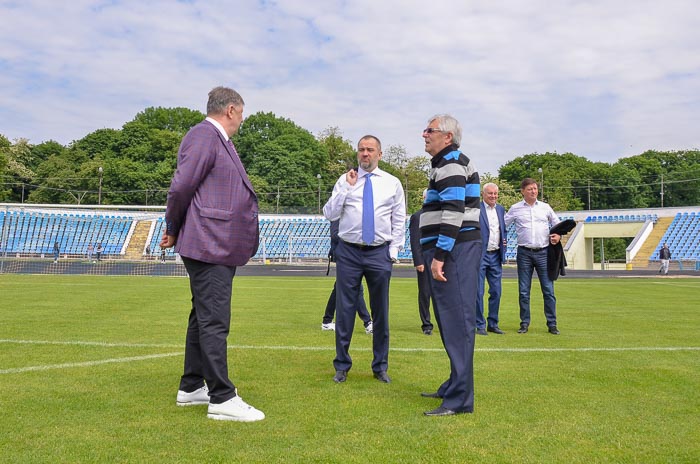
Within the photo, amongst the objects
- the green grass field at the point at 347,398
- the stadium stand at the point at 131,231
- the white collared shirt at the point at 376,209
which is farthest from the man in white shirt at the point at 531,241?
the stadium stand at the point at 131,231

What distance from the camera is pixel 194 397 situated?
475cm

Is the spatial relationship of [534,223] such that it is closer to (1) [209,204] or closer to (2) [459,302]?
(2) [459,302]

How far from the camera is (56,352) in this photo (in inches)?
265

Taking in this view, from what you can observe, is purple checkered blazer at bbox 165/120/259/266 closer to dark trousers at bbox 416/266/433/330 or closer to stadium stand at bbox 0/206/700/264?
dark trousers at bbox 416/266/433/330

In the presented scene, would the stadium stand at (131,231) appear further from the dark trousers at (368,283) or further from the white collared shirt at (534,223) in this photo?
the dark trousers at (368,283)

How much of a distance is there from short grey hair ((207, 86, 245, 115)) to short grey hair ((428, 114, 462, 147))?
60.8 inches

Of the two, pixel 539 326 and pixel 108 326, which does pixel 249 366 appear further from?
pixel 539 326

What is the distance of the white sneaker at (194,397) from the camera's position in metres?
4.72

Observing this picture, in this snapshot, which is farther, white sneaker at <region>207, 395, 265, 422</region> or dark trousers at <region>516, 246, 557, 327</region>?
dark trousers at <region>516, 246, 557, 327</region>

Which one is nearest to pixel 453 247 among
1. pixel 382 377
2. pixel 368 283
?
pixel 368 283

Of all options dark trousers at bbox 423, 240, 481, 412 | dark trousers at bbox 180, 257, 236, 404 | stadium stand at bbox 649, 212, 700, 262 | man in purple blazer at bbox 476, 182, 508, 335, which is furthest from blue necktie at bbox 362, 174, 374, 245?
stadium stand at bbox 649, 212, 700, 262

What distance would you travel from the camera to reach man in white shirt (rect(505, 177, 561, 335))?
9438 millimetres

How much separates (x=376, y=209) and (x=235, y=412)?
2537 millimetres

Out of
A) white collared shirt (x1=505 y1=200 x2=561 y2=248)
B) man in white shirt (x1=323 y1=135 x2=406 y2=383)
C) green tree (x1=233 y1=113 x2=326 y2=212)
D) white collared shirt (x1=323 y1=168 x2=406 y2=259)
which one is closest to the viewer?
man in white shirt (x1=323 y1=135 x2=406 y2=383)
